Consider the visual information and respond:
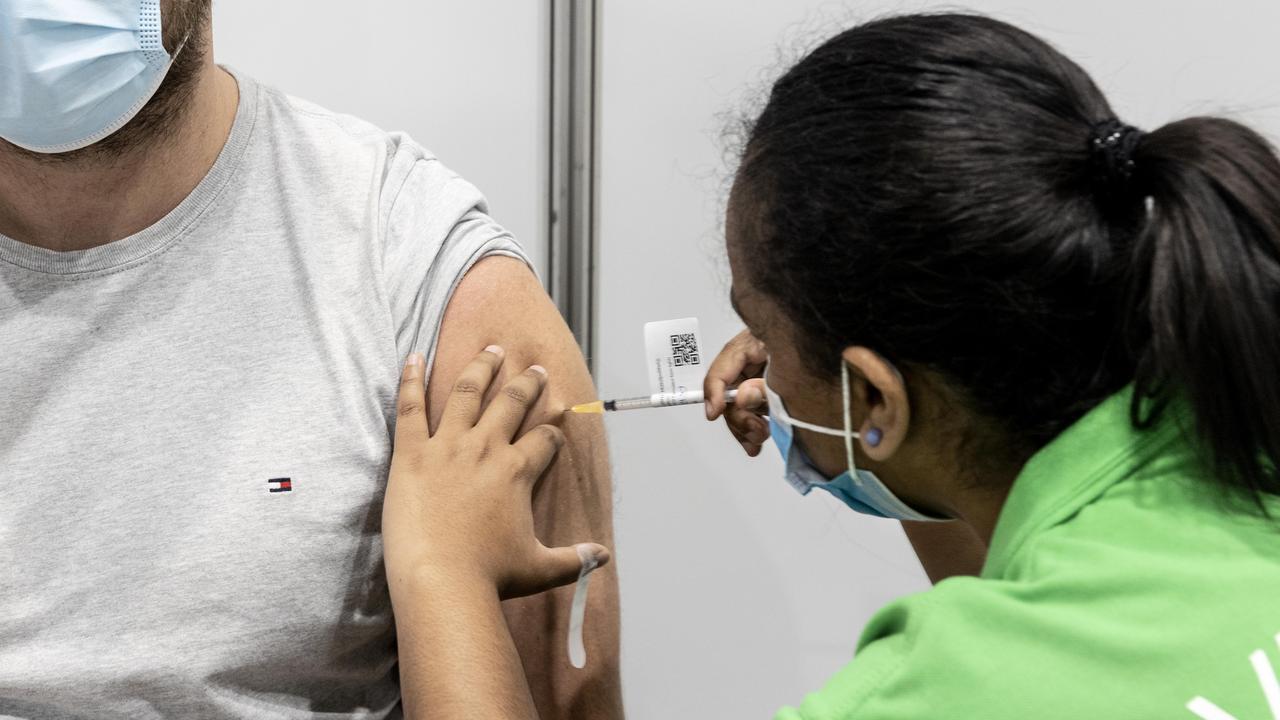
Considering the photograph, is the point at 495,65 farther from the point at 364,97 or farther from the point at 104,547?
the point at 104,547

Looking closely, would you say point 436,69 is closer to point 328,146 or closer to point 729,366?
point 328,146

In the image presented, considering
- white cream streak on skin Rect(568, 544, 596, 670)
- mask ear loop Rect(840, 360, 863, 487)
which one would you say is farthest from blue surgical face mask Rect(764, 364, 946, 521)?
white cream streak on skin Rect(568, 544, 596, 670)

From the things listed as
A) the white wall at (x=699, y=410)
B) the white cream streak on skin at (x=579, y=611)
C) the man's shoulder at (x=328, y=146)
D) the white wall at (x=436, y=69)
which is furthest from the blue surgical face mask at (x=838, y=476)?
the white wall at (x=436, y=69)

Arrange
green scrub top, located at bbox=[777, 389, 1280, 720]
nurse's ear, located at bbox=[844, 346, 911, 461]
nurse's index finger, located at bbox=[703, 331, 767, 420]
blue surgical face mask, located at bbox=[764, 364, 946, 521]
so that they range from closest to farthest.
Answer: green scrub top, located at bbox=[777, 389, 1280, 720]
nurse's ear, located at bbox=[844, 346, 911, 461]
blue surgical face mask, located at bbox=[764, 364, 946, 521]
nurse's index finger, located at bbox=[703, 331, 767, 420]

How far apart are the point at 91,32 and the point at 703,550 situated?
1.20 meters

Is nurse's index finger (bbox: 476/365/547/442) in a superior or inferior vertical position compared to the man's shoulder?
inferior

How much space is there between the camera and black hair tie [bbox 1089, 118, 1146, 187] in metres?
0.83

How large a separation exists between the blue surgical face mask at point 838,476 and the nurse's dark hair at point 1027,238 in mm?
112

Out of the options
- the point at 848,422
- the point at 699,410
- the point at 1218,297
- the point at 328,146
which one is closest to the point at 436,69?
the point at 328,146

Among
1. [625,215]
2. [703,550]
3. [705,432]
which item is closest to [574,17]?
[625,215]

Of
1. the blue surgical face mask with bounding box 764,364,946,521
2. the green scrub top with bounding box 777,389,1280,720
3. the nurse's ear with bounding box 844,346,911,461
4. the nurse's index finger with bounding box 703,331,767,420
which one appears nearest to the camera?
the green scrub top with bounding box 777,389,1280,720

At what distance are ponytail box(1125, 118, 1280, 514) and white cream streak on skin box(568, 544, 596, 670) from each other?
53 centimetres

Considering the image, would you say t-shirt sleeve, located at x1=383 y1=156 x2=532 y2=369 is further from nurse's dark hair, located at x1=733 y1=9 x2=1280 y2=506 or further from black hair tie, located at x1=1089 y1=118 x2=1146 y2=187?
black hair tie, located at x1=1089 y1=118 x2=1146 y2=187

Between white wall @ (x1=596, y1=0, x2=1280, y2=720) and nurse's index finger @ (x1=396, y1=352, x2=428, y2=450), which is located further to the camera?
white wall @ (x1=596, y1=0, x2=1280, y2=720)
